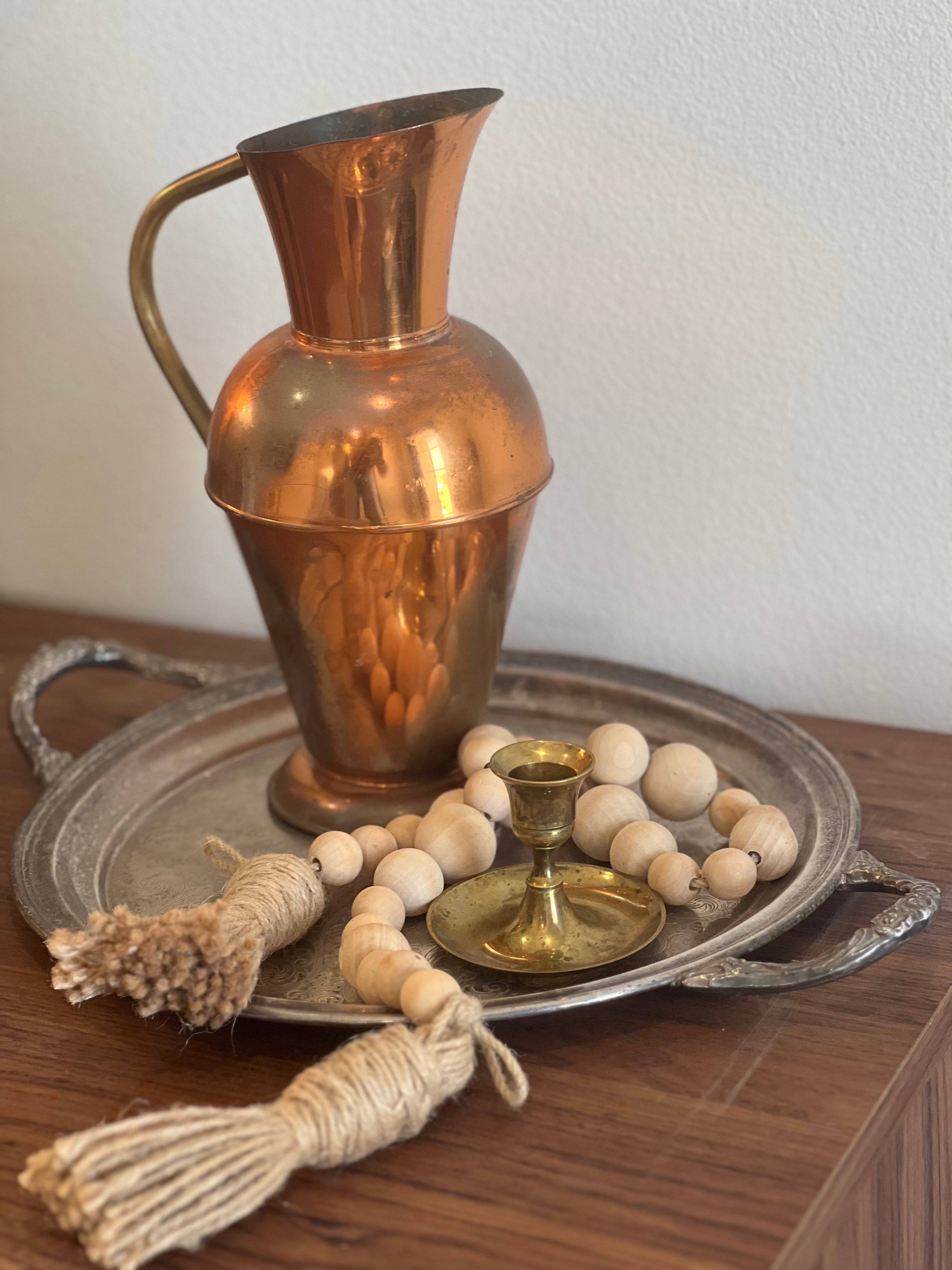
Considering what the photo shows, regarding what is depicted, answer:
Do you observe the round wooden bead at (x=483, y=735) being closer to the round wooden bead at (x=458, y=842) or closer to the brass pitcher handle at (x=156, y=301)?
the round wooden bead at (x=458, y=842)

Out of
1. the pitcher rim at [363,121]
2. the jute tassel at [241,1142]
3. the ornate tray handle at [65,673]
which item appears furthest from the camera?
the ornate tray handle at [65,673]

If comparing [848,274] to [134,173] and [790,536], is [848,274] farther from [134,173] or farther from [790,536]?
[134,173]

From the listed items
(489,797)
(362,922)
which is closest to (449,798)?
(489,797)

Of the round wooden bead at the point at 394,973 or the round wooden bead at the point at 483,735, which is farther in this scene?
the round wooden bead at the point at 483,735

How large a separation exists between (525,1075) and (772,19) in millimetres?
564

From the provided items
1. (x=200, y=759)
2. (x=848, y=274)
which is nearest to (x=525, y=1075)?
(x=200, y=759)

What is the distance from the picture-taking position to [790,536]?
2.56 feet

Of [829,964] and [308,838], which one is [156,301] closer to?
[308,838]

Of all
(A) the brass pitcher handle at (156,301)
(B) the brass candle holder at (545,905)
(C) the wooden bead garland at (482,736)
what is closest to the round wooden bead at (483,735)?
(C) the wooden bead garland at (482,736)

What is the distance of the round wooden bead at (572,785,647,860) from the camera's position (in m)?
0.61

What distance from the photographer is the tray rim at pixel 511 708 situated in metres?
0.49

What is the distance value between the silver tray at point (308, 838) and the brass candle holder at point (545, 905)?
0.03 ft

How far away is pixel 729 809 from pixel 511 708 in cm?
21

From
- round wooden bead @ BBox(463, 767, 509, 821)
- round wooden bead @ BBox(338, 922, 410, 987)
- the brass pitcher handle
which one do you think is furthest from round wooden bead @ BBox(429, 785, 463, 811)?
the brass pitcher handle
